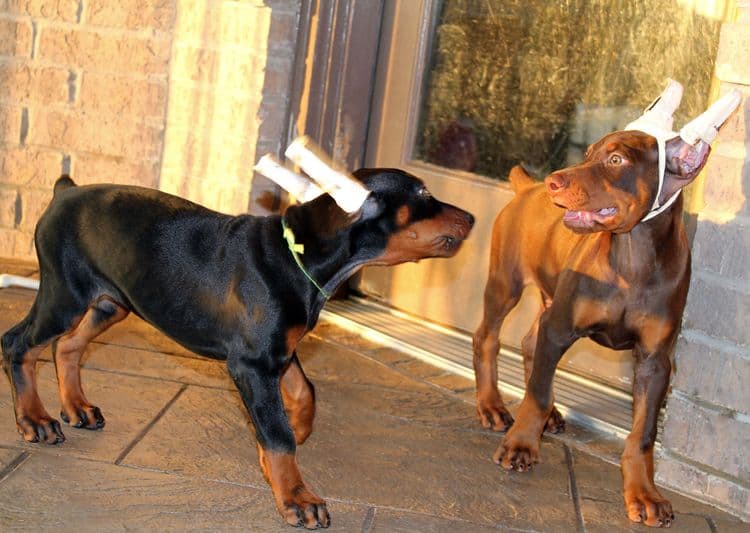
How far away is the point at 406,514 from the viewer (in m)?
3.63

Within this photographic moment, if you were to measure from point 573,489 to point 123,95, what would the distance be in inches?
129

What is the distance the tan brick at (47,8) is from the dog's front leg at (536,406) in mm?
3220

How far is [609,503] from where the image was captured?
3928 millimetres

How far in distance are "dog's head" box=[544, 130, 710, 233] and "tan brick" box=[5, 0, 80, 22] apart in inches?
132

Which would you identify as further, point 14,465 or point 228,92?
point 228,92

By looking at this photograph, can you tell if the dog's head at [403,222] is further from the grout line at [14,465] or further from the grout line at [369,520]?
the grout line at [14,465]

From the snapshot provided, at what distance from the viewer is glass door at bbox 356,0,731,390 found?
16.3 ft

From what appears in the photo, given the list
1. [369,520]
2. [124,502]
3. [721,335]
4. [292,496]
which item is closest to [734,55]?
[721,335]

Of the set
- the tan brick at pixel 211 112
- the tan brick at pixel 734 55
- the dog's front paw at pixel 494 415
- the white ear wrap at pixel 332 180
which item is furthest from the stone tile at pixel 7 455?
the tan brick at pixel 734 55

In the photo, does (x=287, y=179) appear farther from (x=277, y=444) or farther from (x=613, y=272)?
(x=613, y=272)

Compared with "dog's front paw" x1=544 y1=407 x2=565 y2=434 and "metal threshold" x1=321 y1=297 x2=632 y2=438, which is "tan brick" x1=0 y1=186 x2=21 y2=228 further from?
"dog's front paw" x1=544 y1=407 x2=565 y2=434

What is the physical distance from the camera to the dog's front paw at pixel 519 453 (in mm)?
4081

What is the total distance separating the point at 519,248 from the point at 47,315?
1.82 metres

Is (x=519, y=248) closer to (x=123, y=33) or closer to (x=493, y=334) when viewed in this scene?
(x=493, y=334)
